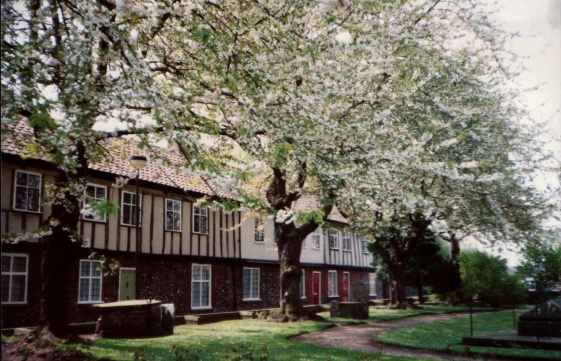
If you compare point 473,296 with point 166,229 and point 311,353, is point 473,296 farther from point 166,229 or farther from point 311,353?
point 166,229

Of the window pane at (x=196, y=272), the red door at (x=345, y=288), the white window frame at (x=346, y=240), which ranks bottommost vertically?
the red door at (x=345, y=288)

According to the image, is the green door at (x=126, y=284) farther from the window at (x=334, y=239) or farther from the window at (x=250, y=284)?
the window at (x=334, y=239)

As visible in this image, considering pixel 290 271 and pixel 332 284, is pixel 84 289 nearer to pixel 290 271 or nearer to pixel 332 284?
pixel 290 271

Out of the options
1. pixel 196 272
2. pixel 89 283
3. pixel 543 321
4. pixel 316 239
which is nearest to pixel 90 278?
pixel 89 283

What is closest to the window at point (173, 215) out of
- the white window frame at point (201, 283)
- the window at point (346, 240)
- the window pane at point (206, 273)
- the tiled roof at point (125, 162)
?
the tiled roof at point (125, 162)

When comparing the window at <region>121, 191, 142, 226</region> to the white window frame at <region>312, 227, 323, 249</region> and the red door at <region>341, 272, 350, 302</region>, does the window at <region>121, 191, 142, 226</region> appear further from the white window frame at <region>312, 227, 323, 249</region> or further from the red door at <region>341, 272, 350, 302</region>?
the red door at <region>341, 272, 350, 302</region>

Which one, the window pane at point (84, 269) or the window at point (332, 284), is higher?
the window pane at point (84, 269)

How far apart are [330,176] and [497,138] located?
9.40 meters

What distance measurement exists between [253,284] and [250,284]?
33 cm

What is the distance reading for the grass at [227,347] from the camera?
1020 centimetres

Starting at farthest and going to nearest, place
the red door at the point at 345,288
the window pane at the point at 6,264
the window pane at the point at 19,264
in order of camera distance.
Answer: the red door at the point at 345,288
the window pane at the point at 19,264
the window pane at the point at 6,264

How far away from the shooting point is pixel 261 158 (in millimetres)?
10555

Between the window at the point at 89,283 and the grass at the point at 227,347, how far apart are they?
14.2 feet

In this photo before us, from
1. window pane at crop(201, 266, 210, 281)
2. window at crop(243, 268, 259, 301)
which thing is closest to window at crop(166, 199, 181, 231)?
window pane at crop(201, 266, 210, 281)
